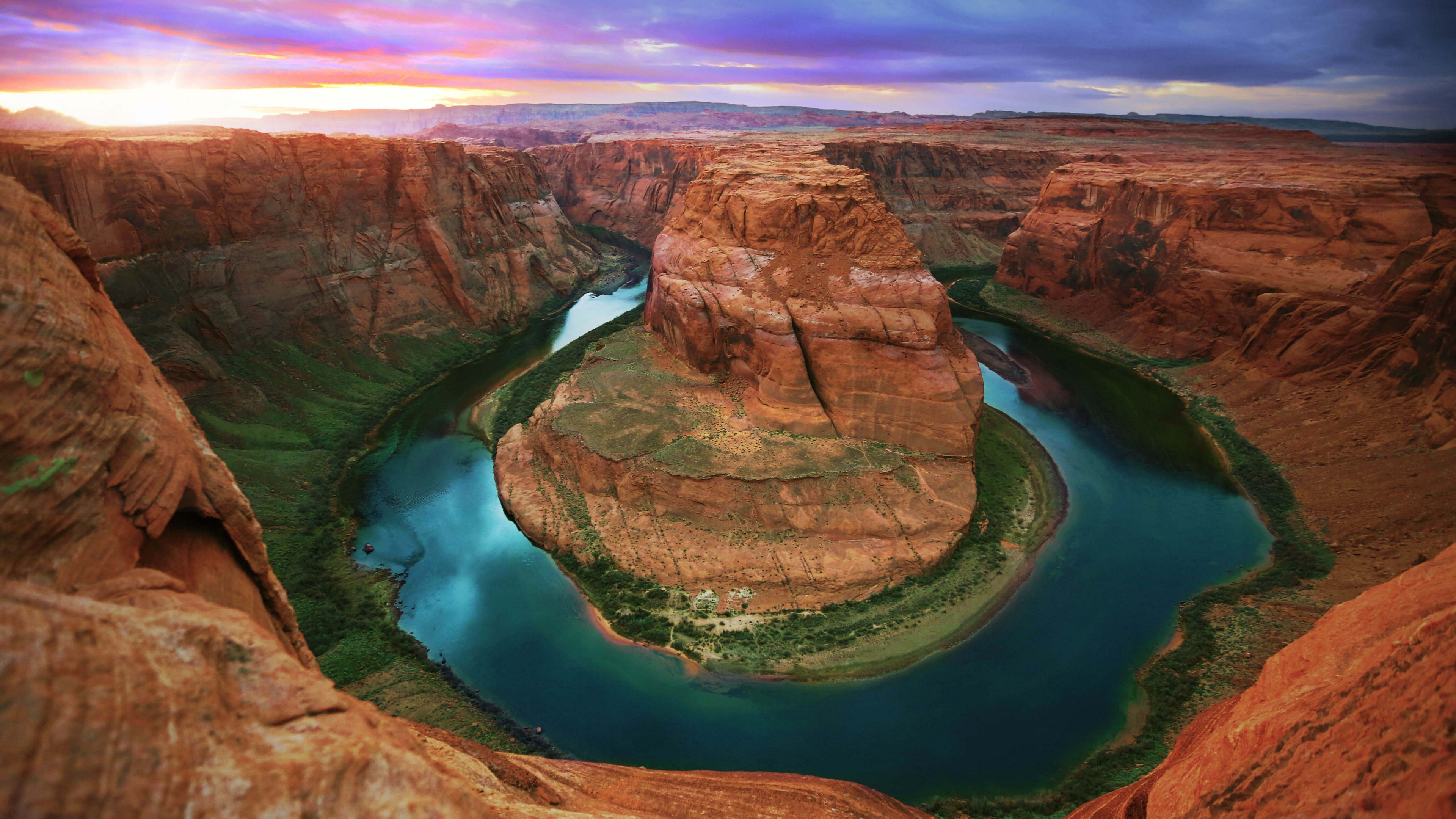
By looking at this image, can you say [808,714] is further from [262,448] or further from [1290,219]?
[1290,219]

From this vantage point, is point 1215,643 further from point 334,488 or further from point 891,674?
point 334,488

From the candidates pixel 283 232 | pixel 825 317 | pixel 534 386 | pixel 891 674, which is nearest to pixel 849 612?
pixel 891 674

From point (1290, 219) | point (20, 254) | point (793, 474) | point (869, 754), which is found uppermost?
point (1290, 219)

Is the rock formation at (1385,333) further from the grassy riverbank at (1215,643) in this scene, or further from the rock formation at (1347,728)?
the rock formation at (1347,728)

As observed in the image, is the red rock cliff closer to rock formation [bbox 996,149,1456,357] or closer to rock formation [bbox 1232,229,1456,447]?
rock formation [bbox 1232,229,1456,447]

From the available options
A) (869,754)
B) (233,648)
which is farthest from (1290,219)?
(233,648)

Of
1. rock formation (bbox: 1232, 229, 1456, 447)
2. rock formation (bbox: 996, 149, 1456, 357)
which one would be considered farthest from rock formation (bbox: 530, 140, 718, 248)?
rock formation (bbox: 1232, 229, 1456, 447)

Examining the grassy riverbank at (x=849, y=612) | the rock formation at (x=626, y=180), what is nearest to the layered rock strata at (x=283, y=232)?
the grassy riverbank at (x=849, y=612)
